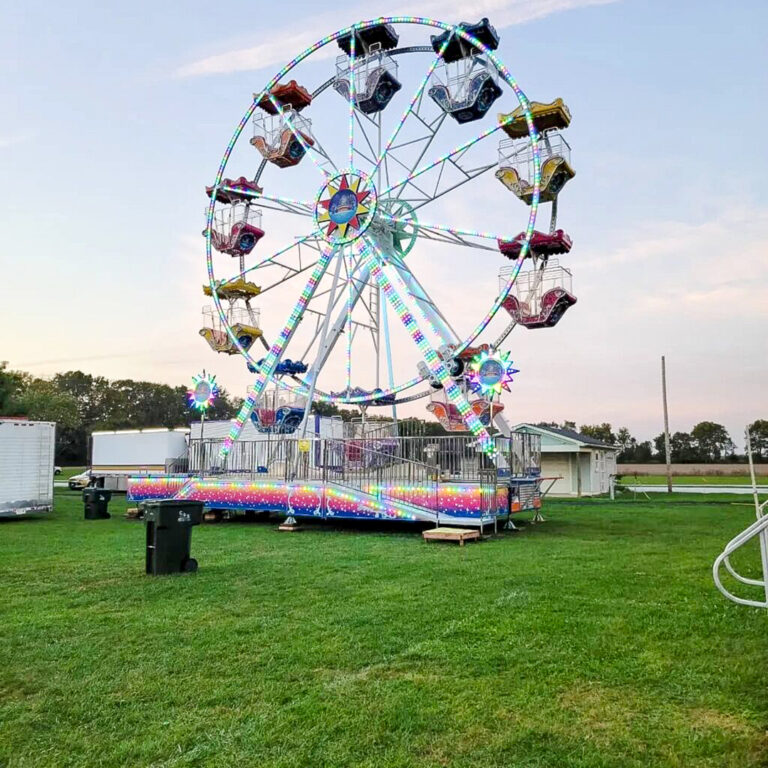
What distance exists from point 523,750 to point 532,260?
1421cm

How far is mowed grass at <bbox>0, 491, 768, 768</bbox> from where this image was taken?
3906 mm

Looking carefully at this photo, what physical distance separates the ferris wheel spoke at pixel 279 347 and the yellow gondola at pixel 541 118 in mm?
5972

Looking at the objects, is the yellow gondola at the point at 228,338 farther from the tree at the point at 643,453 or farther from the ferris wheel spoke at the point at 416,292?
the tree at the point at 643,453

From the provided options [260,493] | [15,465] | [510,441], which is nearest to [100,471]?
[15,465]

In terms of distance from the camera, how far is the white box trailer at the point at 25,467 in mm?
18641

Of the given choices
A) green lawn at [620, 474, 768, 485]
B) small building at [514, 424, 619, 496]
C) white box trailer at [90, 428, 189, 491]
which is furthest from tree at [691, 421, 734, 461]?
white box trailer at [90, 428, 189, 491]

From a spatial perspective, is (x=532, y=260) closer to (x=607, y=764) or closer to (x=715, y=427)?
(x=607, y=764)

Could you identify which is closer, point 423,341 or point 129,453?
point 423,341

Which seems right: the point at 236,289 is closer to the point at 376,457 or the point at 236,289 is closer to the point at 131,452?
the point at 376,457

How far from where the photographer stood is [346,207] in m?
20.0

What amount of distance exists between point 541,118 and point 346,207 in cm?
592

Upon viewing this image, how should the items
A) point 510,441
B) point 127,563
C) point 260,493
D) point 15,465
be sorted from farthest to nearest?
1. point 15,465
2. point 260,493
3. point 510,441
4. point 127,563

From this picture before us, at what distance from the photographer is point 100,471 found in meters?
33.9

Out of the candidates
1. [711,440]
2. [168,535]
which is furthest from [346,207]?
[711,440]
